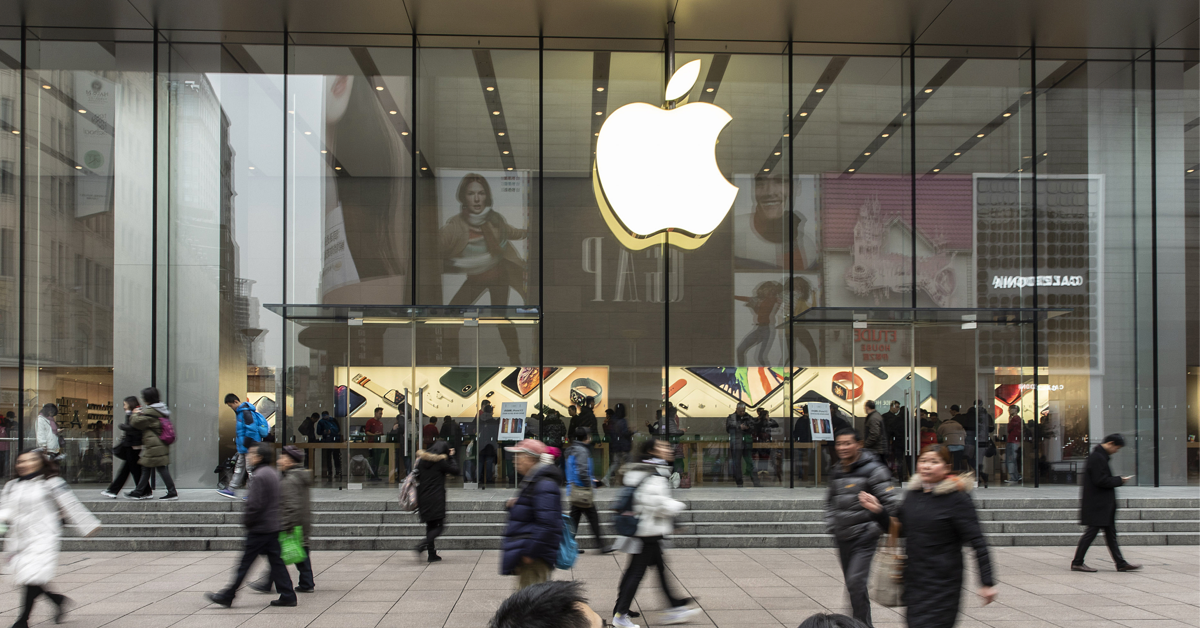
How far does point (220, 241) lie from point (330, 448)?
4.23m

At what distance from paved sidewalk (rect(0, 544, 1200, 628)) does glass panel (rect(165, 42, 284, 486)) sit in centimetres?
460

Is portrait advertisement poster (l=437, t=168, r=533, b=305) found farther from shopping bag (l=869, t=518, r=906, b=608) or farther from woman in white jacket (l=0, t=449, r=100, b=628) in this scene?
shopping bag (l=869, t=518, r=906, b=608)

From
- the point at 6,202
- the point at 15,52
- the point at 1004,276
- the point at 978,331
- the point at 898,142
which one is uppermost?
the point at 15,52

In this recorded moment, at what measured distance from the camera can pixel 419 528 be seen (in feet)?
A: 36.9

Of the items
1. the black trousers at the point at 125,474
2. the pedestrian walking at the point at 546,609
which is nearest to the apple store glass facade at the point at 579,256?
the black trousers at the point at 125,474

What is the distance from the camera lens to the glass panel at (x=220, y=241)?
14.8 metres

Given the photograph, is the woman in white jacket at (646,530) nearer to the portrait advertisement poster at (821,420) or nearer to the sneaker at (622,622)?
the sneaker at (622,622)

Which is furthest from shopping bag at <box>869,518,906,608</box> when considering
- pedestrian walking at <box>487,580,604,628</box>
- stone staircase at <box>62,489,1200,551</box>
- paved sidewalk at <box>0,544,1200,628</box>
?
stone staircase at <box>62,489,1200,551</box>

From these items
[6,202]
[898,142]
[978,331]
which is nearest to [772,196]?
[898,142]

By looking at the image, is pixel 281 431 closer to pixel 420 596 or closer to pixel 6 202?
pixel 6 202

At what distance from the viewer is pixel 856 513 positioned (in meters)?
5.85

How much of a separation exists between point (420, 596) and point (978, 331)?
11.8 meters

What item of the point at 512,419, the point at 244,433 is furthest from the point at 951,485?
the point at 244,433

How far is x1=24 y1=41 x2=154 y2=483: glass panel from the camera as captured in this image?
1475 cm
